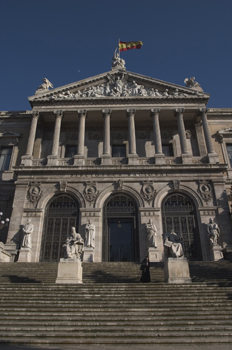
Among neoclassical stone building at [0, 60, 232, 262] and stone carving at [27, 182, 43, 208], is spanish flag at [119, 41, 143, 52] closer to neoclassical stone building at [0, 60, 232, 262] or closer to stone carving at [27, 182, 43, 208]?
neoclassical stone building at [0, 60, 232, 262]

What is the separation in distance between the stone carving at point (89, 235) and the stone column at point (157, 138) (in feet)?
22.6

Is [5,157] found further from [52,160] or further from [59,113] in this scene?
[59,113]

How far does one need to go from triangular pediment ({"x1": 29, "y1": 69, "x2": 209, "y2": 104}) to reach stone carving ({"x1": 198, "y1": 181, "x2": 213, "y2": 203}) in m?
7.80

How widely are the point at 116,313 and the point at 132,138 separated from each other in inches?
635

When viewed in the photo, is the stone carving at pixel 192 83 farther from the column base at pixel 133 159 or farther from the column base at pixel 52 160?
the column base at pixel 52 160

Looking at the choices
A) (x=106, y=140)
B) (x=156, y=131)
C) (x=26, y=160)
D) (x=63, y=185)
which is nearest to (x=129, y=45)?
(x=156, y=131)

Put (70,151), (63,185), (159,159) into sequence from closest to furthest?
(63,185) < (159,159) < (70,151)

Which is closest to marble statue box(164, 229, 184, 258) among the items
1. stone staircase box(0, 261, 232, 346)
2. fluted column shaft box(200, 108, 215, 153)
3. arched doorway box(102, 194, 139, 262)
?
stone staircase box(0, 261, 232, 346)

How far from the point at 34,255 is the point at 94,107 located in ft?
41.4

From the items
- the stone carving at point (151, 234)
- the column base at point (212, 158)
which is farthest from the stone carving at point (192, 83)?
the stone carving at point (151, 234)

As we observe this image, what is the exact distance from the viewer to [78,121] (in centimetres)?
2627

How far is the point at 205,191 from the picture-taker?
21.4 metres

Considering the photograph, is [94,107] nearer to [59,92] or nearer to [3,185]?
[59,92]

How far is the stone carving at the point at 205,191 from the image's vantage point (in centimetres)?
2118
